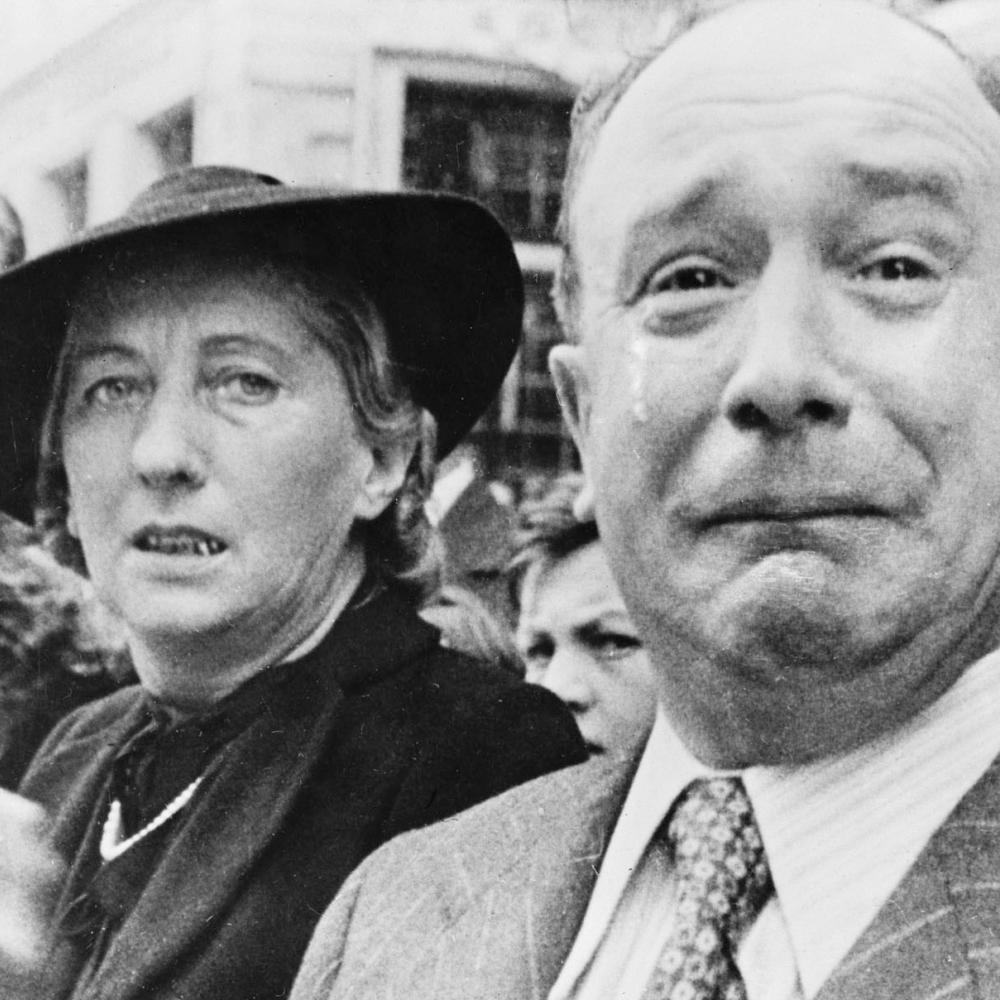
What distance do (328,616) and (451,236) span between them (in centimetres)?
57

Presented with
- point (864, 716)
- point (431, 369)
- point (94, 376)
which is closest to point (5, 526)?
point (94, 376)

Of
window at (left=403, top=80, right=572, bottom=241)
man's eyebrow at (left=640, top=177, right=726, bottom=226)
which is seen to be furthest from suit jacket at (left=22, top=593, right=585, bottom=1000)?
man's eyebrow at (left=640, top=177, right=726, bottom=226)

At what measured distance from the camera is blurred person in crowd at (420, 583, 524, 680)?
2.21 metres

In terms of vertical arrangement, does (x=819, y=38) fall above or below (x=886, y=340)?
above

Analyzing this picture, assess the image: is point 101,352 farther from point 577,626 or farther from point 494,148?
point 577,626

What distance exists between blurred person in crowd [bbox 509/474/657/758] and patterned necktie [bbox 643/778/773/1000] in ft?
1.00

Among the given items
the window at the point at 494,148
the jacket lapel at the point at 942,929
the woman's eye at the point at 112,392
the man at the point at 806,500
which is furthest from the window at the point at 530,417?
the jacket lapel at the point at 942,929

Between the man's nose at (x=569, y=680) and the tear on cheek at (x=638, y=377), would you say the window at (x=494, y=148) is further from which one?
the man's nose at (x=569, y=680)

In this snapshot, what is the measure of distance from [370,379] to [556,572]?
1.27 feet

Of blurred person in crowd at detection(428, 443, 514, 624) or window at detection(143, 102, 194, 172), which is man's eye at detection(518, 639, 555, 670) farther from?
window at detection(143, 102, 194, 172)

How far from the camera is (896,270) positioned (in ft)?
5.40

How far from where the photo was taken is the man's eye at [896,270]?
5.38ft

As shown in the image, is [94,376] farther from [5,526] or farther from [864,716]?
[864,716]

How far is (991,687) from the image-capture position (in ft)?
5.38
